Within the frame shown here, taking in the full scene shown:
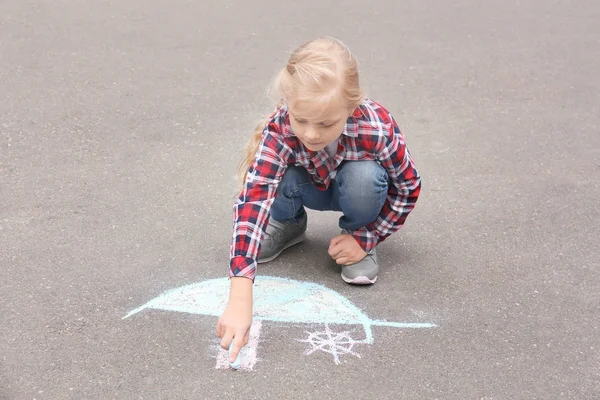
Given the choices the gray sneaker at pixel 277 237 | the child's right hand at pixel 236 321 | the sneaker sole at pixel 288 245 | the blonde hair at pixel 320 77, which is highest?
the blonde hair at pixel 320 77

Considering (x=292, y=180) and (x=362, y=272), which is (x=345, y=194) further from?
(x=362, y=272)

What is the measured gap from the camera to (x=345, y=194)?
2547 mm

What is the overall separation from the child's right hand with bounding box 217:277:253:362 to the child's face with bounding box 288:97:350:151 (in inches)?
19.5

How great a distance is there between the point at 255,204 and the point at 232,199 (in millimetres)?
924

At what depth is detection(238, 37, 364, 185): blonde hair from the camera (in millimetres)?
2203

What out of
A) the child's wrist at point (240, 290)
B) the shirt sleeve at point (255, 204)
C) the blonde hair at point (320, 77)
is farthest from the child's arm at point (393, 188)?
the child's wrist at point (240, 290)

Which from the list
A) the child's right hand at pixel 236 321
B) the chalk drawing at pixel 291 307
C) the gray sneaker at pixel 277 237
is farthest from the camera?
the gray sneaker at pixel 277 237

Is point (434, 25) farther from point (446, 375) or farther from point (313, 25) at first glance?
point (446, 375)

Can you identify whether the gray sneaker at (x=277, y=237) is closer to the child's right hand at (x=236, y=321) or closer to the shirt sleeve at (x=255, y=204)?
the shirt sleeve at (x=255, y=204)

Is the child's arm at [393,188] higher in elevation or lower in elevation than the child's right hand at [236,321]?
higher

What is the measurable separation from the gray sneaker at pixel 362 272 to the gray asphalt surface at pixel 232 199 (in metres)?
0.04

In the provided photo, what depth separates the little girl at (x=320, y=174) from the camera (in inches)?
87.2

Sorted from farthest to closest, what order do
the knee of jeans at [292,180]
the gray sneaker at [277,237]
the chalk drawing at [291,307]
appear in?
the gray sneaker at [277,237] < the knee of jeans at [292,180] < the chalk drawing at [291,307]

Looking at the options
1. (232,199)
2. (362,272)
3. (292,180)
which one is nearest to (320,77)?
(292,180)
